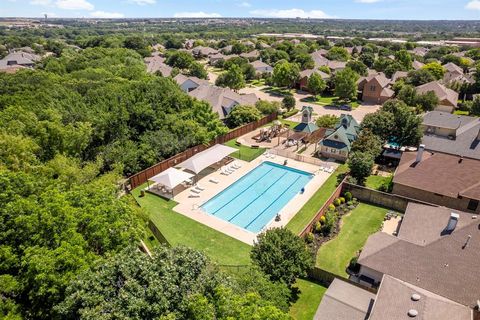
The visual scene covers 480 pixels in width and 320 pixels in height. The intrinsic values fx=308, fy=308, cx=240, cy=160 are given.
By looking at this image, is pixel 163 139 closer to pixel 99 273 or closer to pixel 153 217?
pixel 153 217

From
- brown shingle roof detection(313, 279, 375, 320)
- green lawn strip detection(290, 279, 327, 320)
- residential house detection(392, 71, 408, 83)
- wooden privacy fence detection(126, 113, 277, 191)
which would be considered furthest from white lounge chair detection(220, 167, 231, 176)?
residential house detection(392, 71, 408, 83)

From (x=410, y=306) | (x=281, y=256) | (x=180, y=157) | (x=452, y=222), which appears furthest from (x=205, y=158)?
(x=410, y=306)

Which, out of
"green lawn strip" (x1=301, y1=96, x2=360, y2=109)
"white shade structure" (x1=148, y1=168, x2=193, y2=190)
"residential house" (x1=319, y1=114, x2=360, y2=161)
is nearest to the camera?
"white shade structure" (x1=148, y1=168, x2=193, y2=190)

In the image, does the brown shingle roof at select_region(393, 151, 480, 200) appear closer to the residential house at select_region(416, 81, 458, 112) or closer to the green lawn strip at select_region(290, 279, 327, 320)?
the green lawn strip at select_region(290, 279, 327, 320)

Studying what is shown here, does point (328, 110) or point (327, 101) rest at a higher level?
point (327, 101)

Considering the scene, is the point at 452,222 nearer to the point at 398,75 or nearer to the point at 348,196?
the point at 348,196

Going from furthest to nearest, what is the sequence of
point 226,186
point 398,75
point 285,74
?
point 398,75 < point 285,74 < point 226,186

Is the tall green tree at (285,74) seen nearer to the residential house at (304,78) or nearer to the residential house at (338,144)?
the residential house at (304,78)
